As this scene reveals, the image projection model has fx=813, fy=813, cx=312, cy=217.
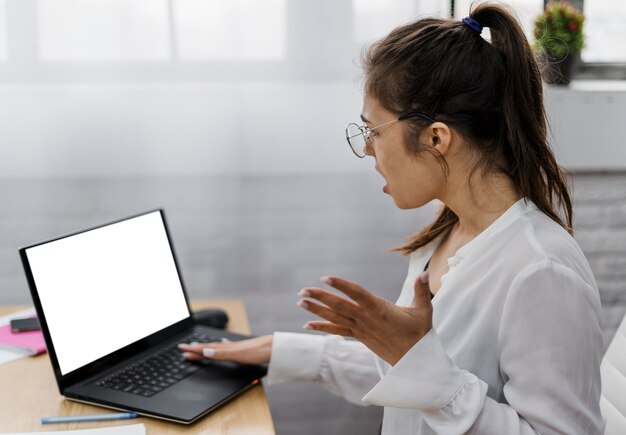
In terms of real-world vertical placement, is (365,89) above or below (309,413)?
above

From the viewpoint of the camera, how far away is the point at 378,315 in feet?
3.00

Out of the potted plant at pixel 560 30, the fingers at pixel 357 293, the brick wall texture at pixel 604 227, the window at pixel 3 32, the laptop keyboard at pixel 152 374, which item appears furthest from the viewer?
the brick wall texture at pixel 604 227

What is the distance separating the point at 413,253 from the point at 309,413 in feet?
2.41

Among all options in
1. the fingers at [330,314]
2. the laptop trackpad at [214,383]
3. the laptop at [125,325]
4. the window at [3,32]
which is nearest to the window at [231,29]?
the window at [3,32]

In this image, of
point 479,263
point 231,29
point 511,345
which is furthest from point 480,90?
point 231,29

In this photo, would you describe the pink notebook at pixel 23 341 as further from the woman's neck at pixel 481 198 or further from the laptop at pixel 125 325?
the woman's neck at pixel 481 198

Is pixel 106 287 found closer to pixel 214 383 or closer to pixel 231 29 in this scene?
pixel 214 383

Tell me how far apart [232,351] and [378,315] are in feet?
1.50

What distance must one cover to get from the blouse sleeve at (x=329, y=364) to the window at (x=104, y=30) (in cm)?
74

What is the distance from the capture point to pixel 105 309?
1.30 meters

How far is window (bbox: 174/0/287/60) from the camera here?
175cm

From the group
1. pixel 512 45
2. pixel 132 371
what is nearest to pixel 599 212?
pixel 512 45

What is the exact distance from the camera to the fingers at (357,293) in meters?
0.88

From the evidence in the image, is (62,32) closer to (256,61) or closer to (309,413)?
(256,61)
